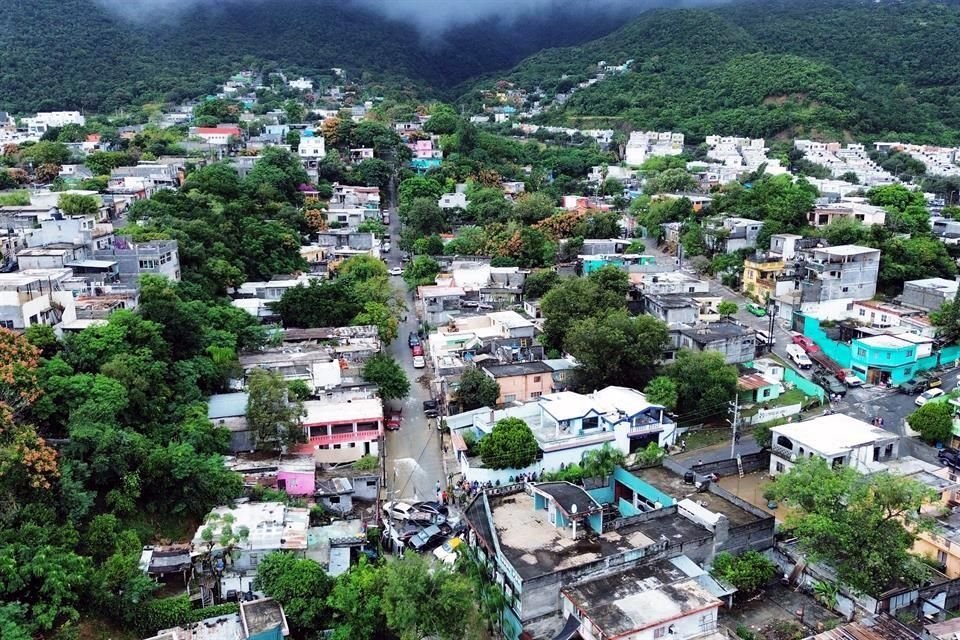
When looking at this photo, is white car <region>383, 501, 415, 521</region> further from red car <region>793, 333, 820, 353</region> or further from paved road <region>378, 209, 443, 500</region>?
red car <region>793, 333, 820, 353</region>

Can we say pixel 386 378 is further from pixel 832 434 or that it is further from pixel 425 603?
pixel 832 434

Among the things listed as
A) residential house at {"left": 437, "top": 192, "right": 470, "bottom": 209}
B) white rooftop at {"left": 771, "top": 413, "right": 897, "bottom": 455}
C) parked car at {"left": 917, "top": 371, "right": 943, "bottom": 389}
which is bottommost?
parked car at {"left": 917, "top": 371, "right": 943, "bottom": 389}

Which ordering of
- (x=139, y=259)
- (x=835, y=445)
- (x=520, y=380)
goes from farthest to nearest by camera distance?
(x=139, y=259), (x=520, y=380), (x=835, y=445)

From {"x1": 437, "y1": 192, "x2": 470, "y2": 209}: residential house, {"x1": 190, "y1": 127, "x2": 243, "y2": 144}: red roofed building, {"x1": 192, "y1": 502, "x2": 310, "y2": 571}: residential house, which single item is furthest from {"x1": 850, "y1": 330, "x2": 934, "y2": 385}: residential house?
{"x1": 190, "y1": 127, "x2": 243, "y2": 144}: red roofed building

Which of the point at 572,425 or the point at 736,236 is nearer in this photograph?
the point at 572,425

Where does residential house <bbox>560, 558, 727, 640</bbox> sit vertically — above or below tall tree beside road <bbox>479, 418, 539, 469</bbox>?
below

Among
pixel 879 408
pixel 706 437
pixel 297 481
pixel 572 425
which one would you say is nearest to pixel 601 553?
pixel 572 425

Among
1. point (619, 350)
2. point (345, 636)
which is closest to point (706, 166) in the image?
point (619, 350)
